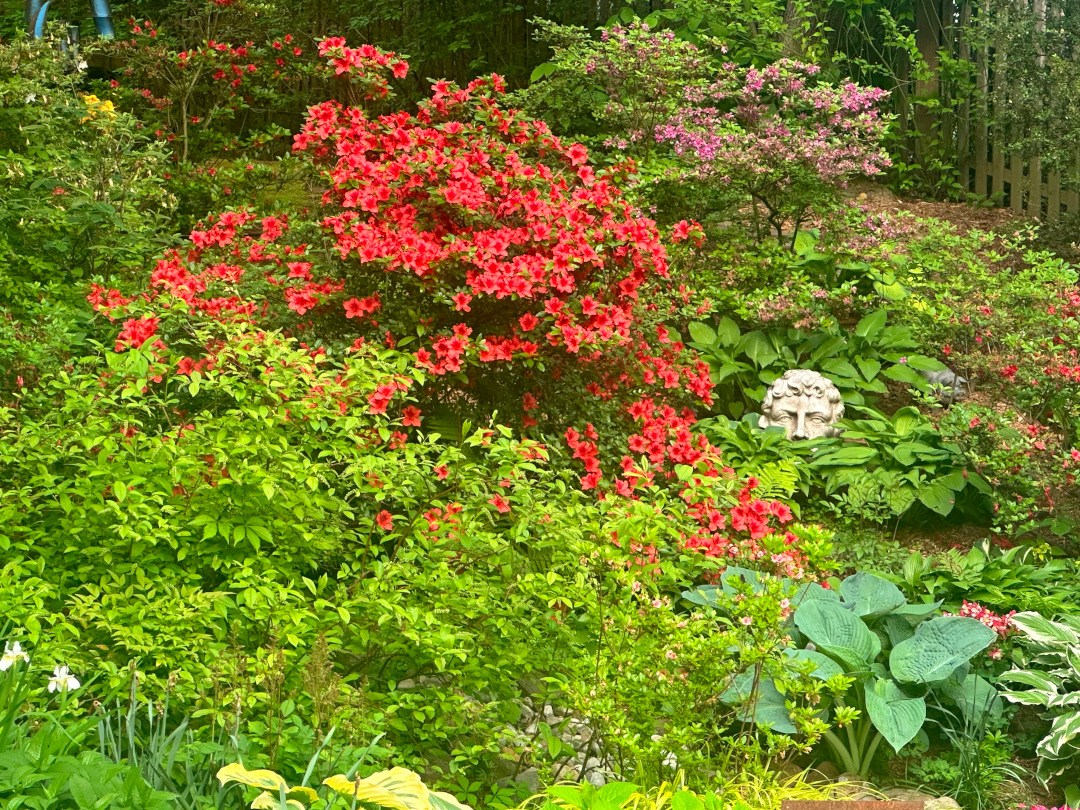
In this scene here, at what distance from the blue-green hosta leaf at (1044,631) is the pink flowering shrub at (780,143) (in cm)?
322

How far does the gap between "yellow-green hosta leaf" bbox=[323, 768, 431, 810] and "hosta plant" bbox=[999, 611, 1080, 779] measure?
1.94 meters

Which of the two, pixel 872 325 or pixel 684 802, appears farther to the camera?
pixel 872 325

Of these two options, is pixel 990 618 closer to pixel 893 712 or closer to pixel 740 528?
pixel 893 712

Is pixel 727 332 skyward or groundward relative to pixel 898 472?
skyward

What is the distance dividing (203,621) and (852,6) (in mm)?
8273

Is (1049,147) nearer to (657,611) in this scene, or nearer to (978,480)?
(978,480)

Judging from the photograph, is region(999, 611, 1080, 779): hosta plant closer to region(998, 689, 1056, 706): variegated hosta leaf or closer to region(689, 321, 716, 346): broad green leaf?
region(998, 689, 1056, 706): variegated hosta leaf

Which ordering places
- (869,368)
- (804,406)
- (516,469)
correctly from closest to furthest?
(516,469), (804,406), (869,368)

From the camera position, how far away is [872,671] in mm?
3479

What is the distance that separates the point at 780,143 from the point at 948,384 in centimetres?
157

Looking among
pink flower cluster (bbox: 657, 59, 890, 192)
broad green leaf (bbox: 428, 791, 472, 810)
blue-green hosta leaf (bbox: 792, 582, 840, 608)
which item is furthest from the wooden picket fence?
broad green leaf (bbox: 428, 791, 472, 810)

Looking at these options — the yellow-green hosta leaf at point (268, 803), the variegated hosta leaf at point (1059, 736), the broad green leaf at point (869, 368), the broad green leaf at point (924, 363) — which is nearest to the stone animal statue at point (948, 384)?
the broad green leaf at point (924, 363)

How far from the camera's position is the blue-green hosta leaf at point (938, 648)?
346 centimetres

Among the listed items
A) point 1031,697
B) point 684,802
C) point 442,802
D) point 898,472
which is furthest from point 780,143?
point 442,802
